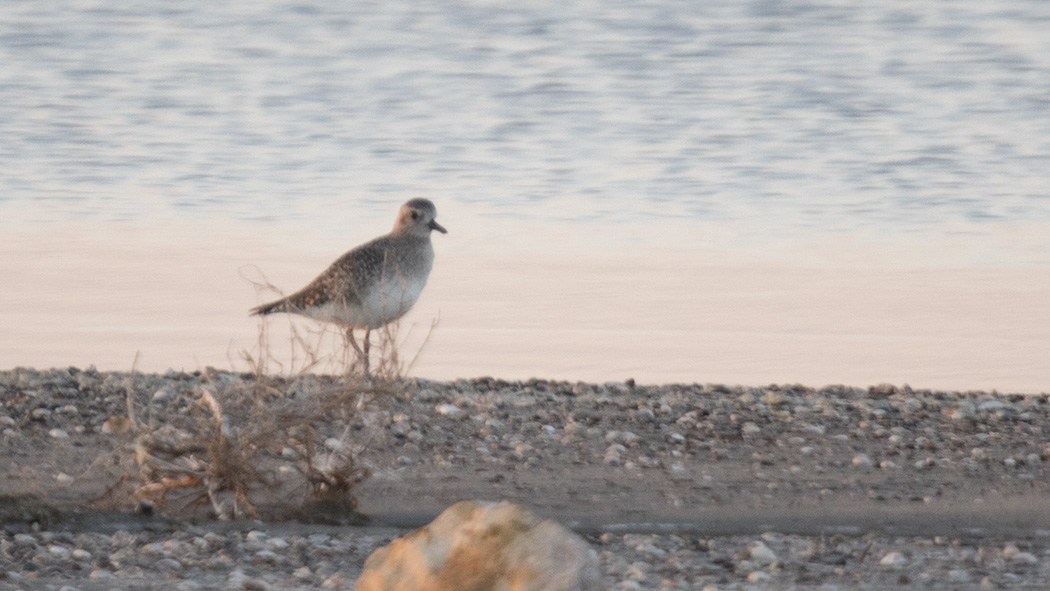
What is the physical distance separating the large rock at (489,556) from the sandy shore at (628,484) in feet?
3.83

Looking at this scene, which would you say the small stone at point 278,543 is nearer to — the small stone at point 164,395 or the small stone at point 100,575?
the small stone at point 100,575

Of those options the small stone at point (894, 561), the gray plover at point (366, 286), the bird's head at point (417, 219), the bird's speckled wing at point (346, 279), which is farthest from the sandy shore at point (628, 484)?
the bird's head at point (417, 219)

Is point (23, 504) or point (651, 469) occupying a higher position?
point (23, 504)

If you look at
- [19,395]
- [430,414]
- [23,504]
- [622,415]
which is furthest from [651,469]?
[19,395]

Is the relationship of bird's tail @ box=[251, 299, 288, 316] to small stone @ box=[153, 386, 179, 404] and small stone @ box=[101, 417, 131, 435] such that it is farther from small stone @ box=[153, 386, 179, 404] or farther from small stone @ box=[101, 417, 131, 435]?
small stone @ box=[101, 417, 131, 435]

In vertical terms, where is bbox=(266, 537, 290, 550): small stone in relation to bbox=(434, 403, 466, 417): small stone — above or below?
above

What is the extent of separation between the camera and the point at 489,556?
4461 millimetres

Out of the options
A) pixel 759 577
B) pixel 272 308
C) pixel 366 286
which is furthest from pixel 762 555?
pixel 272 308

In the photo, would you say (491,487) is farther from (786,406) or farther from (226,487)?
(786,406)

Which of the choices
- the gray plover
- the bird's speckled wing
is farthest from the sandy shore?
the bird's speckled wing

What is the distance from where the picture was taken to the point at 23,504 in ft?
21.0

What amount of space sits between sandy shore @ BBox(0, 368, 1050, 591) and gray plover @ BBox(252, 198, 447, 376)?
2.13 ft

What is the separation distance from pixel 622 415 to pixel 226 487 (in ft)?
9.05

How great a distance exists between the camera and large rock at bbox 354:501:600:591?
173 inches
